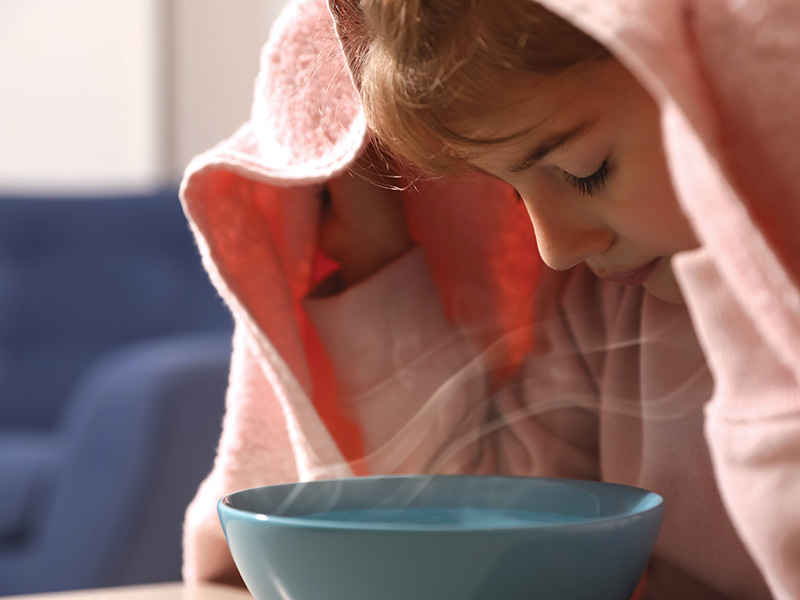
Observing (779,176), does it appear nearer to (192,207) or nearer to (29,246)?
(192,207)

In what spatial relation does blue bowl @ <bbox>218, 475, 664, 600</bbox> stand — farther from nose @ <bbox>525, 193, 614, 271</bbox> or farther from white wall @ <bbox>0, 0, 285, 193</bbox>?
white wall @ <bbox>0, 0, 285, 193</bbox>

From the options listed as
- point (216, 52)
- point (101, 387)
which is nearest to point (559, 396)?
point (101, 387)

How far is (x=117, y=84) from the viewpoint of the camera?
245cm

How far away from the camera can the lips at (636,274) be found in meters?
0.49

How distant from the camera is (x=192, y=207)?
22.6 inches

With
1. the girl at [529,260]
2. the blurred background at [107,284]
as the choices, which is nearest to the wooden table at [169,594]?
the girl at [529,260]

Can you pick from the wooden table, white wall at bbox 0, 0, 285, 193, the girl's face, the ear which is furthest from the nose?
white wall at bbox 0, 0, 285, 193

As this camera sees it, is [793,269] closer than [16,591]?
Yes

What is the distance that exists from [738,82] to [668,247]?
13cm

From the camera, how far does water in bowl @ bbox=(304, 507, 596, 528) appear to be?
44 centimetres

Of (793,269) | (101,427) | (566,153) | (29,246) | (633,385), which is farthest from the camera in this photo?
(29,246)

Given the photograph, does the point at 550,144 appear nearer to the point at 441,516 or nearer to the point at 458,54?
the point at 458,54

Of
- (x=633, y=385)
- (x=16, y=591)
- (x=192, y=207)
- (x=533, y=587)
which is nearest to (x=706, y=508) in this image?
(x=633, y=385)

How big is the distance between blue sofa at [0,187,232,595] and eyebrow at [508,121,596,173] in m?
0.85
